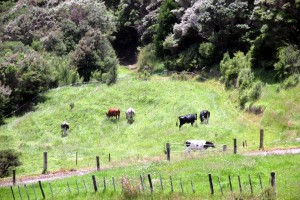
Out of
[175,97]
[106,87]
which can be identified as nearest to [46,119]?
[106,87]

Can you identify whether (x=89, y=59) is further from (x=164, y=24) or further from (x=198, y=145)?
(x=198, y=145)

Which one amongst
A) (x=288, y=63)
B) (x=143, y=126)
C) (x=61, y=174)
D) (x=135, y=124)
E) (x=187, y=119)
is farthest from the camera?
(x=135, y=124)

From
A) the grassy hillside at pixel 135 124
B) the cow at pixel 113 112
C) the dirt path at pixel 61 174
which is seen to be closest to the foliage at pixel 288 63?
the grassy hillside at pixel 135 124

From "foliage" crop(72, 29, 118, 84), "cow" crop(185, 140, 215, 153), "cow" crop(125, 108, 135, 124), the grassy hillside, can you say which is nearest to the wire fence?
the grassy hillside

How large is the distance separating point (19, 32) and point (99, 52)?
1288 centimetres

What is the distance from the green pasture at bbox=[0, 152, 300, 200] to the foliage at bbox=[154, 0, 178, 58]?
131ft

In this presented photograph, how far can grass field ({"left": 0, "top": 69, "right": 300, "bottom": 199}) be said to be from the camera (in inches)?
1417

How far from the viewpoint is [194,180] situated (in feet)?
83.4

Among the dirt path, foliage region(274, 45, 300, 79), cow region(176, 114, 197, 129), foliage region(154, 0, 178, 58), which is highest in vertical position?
foliage region(154, 0, 178, 58)

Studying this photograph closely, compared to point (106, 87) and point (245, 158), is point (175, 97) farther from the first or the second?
point (245, 158)

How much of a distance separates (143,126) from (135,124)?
1.19m

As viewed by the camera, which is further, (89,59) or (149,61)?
(149,61)

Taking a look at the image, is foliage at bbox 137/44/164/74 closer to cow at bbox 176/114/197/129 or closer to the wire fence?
cow at bbox 176/114/197/129

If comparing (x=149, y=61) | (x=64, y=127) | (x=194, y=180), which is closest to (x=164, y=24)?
(x=149, y=61)
